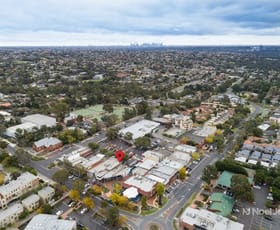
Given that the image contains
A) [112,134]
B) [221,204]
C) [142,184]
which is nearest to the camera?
[221,204]

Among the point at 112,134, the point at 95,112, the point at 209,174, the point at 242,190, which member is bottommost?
the point at 95,112

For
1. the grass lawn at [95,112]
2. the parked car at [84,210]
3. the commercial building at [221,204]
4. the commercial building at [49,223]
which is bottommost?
the grass lawn at [95,112]

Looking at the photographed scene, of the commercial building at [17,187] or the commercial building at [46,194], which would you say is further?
the commercial building at [46,194]

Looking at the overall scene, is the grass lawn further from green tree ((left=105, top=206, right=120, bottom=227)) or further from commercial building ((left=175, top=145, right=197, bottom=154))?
green tree ((left=105, top=206, right=120, bottom=227))

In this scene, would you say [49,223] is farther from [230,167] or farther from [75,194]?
[230,167]

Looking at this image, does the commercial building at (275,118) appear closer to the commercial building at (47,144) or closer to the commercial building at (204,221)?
the commercial building at (204,221)

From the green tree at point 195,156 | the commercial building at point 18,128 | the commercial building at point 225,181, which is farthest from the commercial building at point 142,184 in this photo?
the commercial building at point 18,128

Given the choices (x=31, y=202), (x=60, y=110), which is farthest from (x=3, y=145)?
(x=31, y=202)
